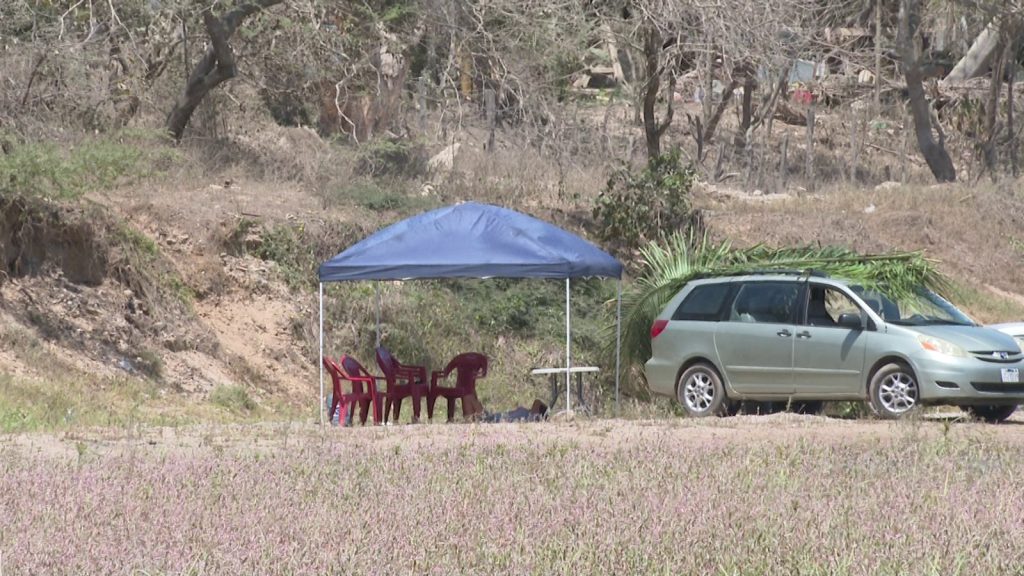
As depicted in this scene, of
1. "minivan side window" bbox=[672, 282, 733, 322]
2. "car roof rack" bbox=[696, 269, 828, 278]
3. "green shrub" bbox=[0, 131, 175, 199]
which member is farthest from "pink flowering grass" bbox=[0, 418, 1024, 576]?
"green shrub" bbox=[0, 131, 175, 199]

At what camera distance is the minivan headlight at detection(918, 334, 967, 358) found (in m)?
15.2

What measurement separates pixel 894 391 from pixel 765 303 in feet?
6.06

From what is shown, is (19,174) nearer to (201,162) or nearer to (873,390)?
(201,162)

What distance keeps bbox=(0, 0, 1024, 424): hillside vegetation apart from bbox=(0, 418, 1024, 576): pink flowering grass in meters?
5.11

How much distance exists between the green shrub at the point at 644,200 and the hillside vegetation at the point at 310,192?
5cm

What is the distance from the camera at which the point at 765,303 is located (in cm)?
1675

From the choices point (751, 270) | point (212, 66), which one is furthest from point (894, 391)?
point (212, 66)

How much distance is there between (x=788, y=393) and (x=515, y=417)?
114 inches

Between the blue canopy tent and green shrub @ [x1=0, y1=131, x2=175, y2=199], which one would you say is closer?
the blue canopy tent

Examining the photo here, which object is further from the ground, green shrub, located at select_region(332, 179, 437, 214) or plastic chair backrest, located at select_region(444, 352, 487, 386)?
green shrub, located at select_region(332, 179, 437, 214)

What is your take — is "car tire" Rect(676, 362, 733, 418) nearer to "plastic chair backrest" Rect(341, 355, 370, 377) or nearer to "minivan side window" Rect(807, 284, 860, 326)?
"minivan side window" Rect(807, 284, 860, 326)

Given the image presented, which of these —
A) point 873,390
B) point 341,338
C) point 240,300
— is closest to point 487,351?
point 341,338

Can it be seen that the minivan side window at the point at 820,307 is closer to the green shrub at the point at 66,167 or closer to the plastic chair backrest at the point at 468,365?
the plastic chair backrest at the point at 468,365

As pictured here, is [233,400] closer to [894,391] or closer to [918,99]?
[894,391]
